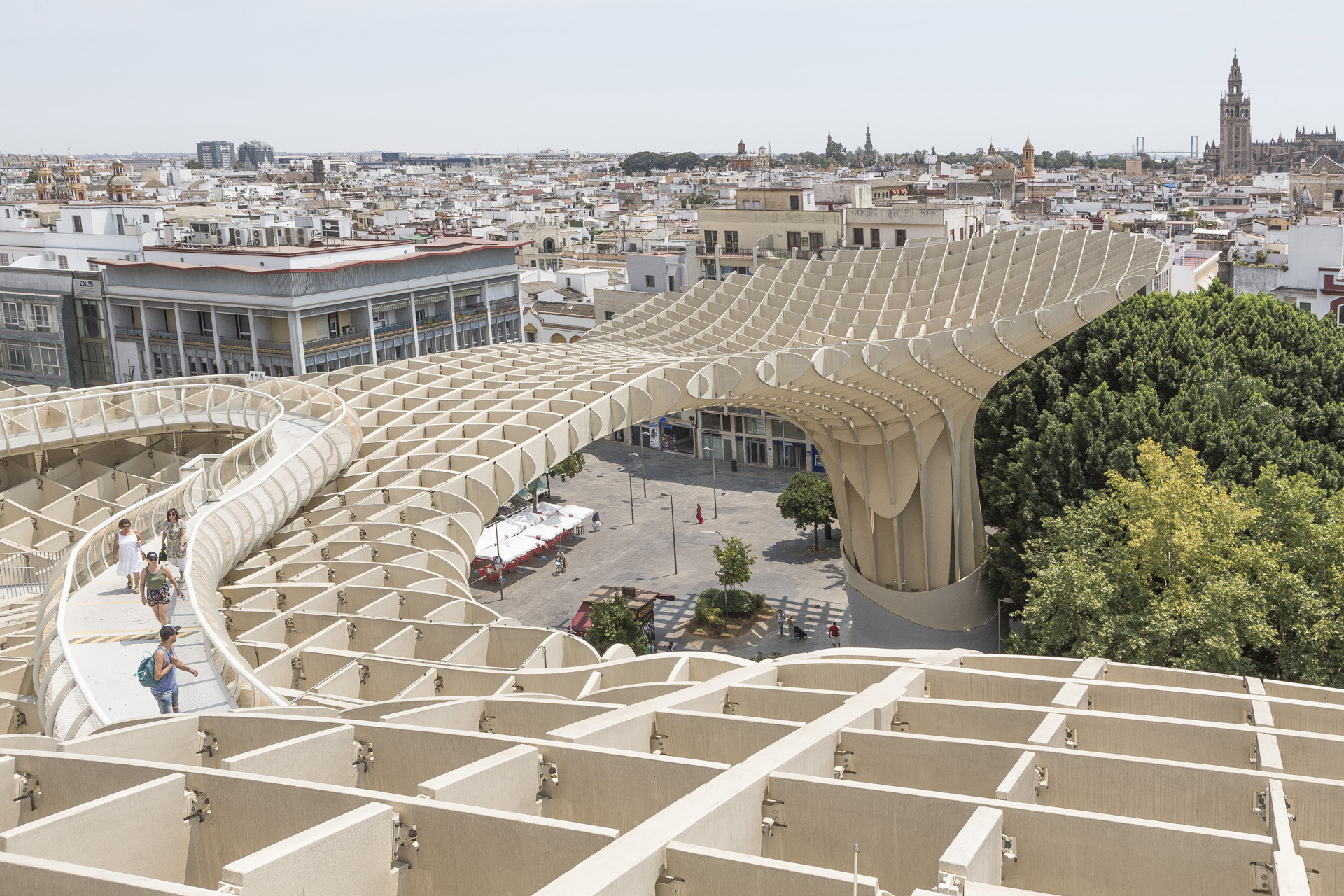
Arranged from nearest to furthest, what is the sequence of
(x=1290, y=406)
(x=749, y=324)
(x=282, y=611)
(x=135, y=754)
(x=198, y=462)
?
1. (x=135, y=754)
2. (x=282, y=611)
3. (x=198, y=462)
4. (x=1290, y=406)
5. (x=749, y=324)

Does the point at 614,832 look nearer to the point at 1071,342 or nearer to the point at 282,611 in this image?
the point at 282,611

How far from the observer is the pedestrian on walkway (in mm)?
12367

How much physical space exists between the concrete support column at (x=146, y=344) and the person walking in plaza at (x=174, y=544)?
4695 cm

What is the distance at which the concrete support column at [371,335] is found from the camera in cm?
5725

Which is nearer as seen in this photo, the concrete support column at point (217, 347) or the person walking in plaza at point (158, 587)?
the person walking in plaza at point (158, 587)

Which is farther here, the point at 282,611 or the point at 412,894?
the point at 282,611

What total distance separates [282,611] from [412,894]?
36.7ft

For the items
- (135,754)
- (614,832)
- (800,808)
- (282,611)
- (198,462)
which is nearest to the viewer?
(614,832)

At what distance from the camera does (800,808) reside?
9070 mm

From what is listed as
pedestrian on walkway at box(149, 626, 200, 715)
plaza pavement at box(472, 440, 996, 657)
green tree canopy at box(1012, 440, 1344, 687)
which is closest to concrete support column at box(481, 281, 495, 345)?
plaza pavement at box(472, 440, 996, 657)

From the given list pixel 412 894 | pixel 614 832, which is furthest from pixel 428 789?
pixel 614 832

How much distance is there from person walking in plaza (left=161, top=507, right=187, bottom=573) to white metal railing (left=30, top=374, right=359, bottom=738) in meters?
0.43

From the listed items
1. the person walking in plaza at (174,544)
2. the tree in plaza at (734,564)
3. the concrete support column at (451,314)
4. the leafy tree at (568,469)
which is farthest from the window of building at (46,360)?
the person walking in plaza at (174,544)

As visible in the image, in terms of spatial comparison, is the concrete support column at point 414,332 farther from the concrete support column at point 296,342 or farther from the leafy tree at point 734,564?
the leafy tree at point 734,564
